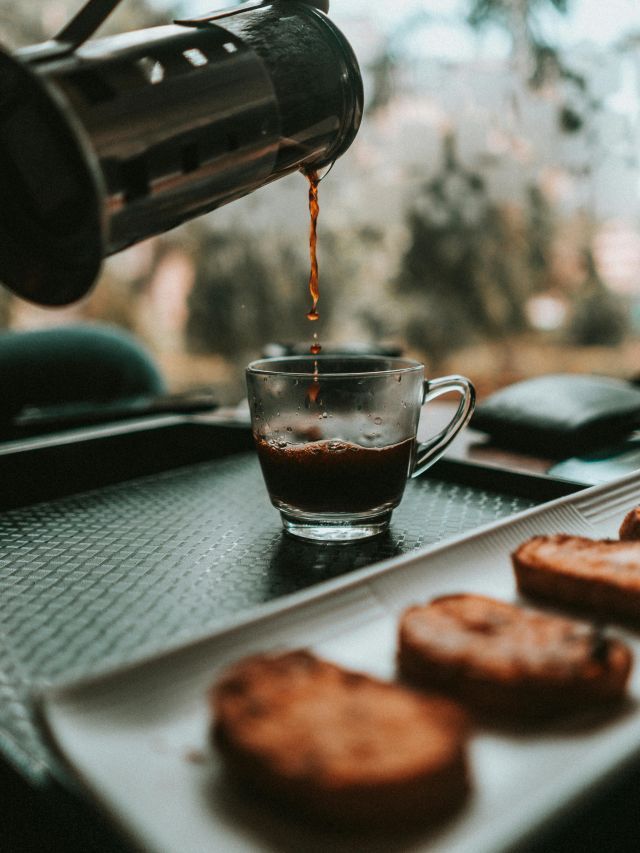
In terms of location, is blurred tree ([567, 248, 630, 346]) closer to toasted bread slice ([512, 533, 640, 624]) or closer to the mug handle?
the mug handle

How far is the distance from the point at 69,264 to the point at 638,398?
2.48 feet

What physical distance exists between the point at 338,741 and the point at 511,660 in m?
0.11

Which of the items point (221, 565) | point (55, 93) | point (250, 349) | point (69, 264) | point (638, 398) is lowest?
point (250, 349)

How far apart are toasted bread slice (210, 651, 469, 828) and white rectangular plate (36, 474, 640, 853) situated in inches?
0.5

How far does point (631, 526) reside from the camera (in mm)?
610

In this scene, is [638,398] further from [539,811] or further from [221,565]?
[539,811]

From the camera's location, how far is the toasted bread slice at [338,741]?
308 mm

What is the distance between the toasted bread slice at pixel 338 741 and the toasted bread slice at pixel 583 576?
0.55 ft

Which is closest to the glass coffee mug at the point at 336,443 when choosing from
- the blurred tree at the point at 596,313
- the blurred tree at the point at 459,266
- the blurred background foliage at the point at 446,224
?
the blurred background foliage at the point at 446,224

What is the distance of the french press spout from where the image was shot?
46 centimetres

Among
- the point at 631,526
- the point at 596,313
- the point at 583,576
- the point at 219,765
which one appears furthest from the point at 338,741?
the point at 596,313

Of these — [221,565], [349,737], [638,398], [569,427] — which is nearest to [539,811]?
[349,737]

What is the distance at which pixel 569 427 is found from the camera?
929mm

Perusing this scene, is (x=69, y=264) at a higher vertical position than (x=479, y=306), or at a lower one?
higher
